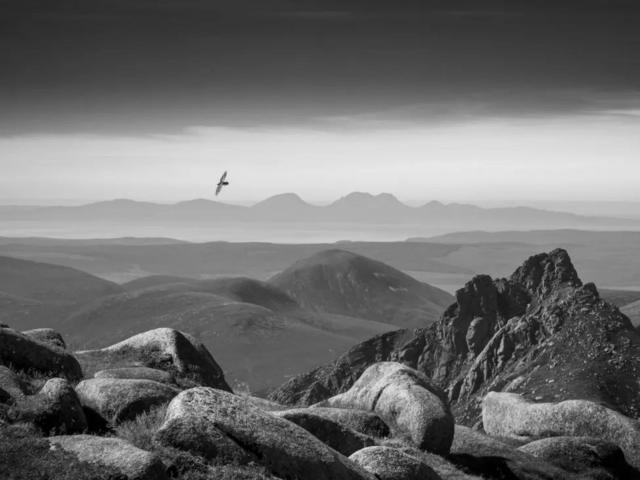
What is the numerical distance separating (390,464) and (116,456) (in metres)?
11.8

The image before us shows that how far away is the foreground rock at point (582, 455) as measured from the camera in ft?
181

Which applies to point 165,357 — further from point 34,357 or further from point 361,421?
point 361,421

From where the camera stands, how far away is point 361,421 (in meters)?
44.7

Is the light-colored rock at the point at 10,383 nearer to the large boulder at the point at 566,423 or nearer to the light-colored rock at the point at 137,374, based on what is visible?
the light-colored rock at the point at 137,374

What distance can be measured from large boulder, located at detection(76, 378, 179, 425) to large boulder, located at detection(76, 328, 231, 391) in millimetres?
12976

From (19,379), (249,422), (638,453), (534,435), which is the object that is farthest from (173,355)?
(638,453)

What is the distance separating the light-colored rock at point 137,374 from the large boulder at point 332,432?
6.25m

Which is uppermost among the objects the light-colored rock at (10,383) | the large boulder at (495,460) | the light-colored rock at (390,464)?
the light-colored rock at (10,383)

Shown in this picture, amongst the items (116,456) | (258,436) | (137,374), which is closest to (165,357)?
(137,374)

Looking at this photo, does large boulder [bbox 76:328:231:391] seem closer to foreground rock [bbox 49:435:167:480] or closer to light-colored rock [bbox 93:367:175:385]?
light-colored rock [bbox 93:367:175:385]

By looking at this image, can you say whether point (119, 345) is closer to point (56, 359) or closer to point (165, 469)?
point (56, 359)

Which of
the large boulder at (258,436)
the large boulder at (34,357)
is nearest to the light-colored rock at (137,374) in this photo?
the large boulder at (34,357)

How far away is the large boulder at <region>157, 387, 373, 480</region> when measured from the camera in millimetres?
27891

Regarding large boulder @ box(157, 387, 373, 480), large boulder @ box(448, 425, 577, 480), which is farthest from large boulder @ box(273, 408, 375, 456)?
large boulder @ box(448, 425, 577, 480)
